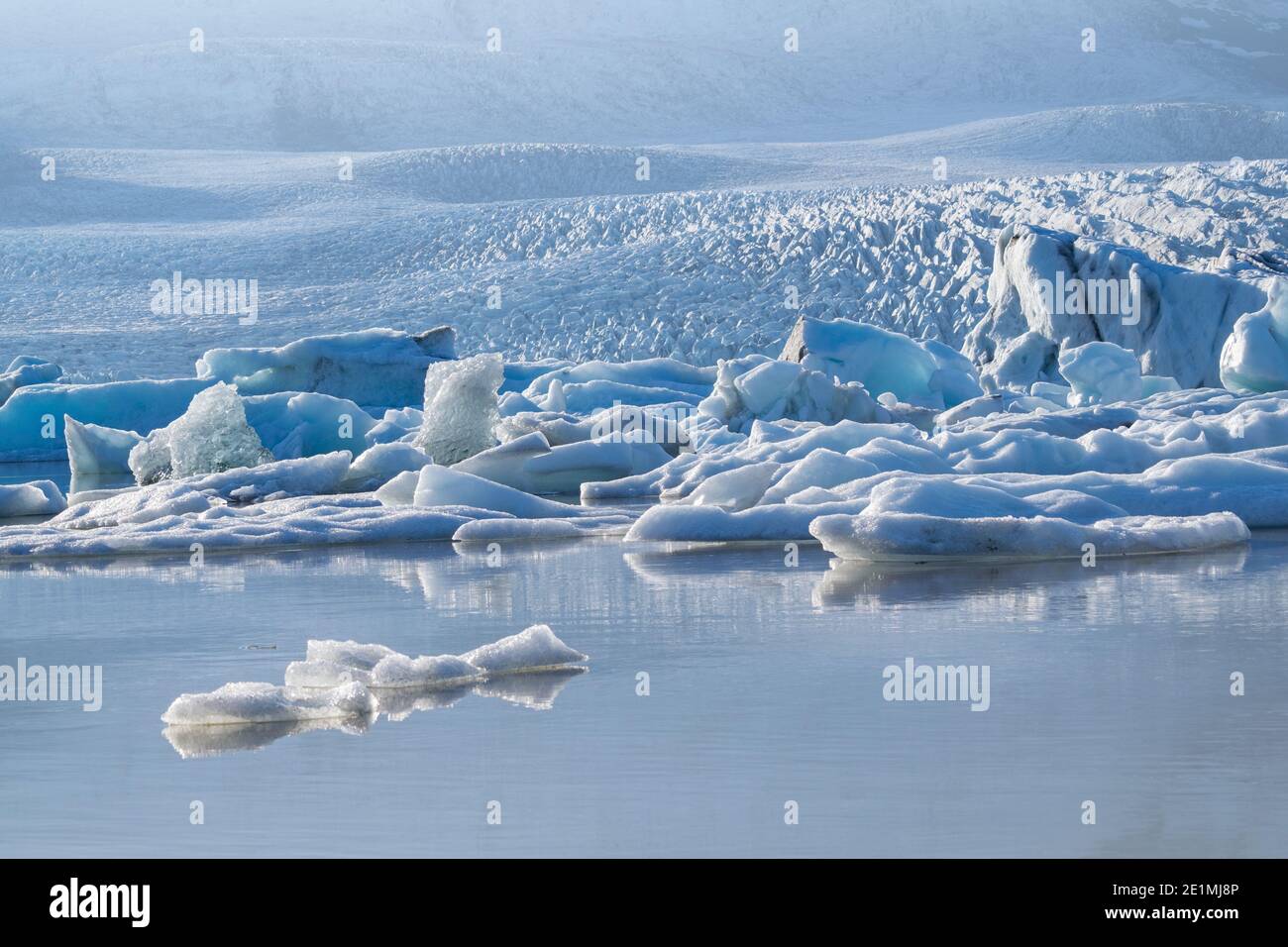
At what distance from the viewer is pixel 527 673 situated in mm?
4055

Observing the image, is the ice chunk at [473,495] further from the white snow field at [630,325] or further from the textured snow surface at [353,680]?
the textured snow surface at [353,680]

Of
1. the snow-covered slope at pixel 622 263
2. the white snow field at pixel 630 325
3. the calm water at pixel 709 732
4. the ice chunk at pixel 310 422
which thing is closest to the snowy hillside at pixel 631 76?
the white snow field at pixel 630 325

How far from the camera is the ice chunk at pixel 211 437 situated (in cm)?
1066

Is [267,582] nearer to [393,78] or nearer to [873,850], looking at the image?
[873,850]

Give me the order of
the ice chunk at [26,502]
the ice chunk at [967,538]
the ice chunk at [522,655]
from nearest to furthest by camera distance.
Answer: the ice chunk at [522,655] < the ice chunk at [967,538] < the ice chunk at [26,502]

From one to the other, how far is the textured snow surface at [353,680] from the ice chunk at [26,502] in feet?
18.1

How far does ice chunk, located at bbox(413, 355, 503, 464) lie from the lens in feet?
34.9

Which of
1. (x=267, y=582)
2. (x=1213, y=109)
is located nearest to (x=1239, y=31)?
(x=1213, y=109)

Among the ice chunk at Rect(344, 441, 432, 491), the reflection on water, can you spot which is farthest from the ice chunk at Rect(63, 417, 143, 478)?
the reflection on water

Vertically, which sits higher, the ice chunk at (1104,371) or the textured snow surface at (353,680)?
the ice chunk at (1104,371)

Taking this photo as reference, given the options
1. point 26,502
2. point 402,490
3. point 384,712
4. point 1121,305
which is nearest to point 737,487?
point 402,490

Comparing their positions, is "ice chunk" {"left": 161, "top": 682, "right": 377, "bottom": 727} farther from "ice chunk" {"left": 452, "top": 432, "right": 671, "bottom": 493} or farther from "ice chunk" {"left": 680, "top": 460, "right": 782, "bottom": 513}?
"ice chunk" {"left": 452, "top": 432, "right": 671, "bottom": 493}

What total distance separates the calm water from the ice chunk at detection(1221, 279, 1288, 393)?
7588 millimetres
